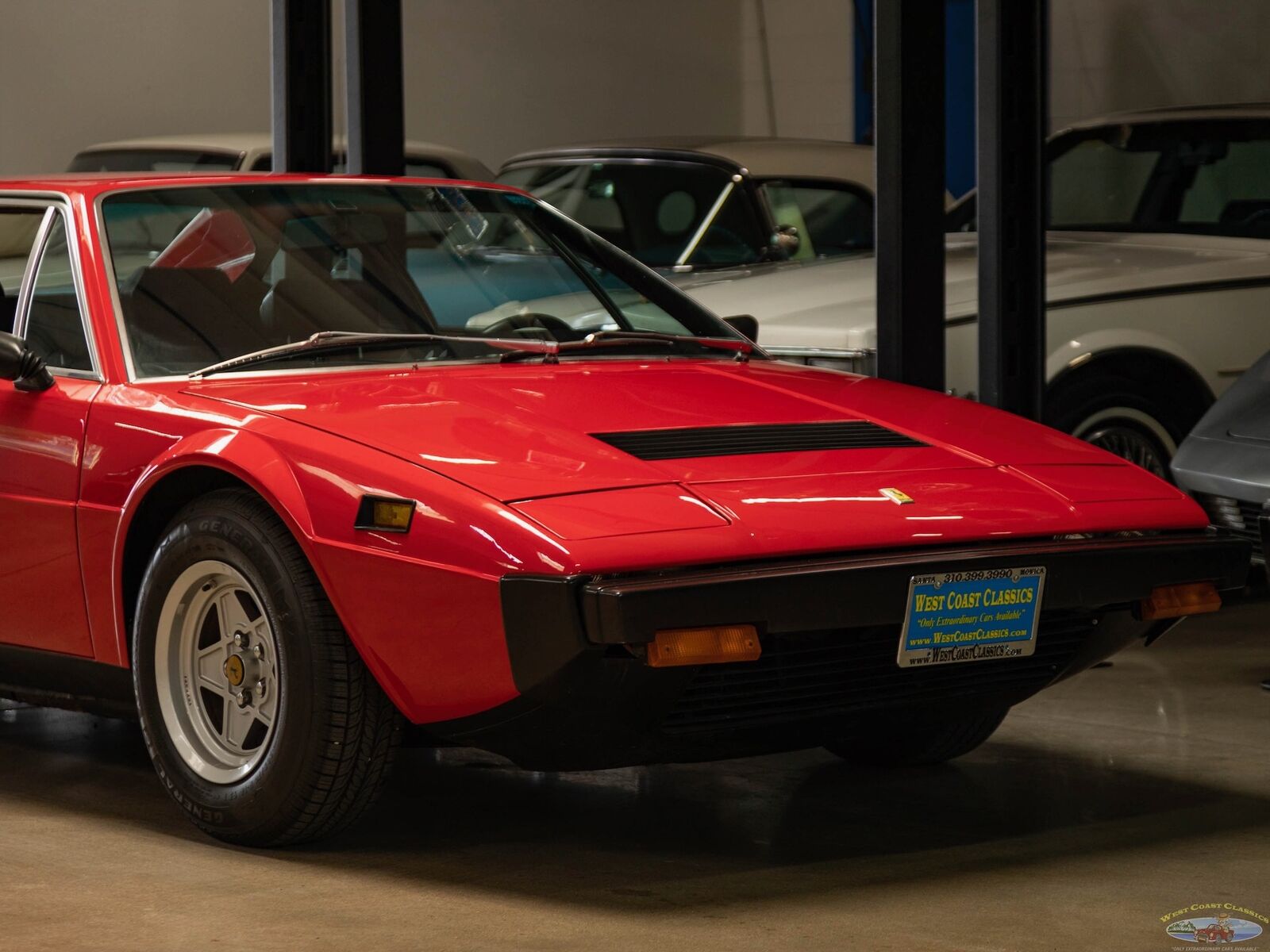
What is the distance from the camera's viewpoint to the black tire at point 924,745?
4117 millimetres

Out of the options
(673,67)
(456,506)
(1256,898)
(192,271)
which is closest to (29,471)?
(192,271)

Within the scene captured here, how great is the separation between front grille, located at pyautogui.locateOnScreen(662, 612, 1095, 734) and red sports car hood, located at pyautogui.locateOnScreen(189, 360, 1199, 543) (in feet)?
0.71

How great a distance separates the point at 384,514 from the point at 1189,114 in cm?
550

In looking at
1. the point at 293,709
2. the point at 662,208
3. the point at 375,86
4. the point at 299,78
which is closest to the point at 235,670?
the point at 293,709

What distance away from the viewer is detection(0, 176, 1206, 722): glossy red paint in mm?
3094

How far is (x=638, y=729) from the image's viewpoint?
316 centimetres

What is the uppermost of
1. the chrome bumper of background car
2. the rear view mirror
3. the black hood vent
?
the rear view mirror

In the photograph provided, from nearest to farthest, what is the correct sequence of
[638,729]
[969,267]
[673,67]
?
1. [638,729]
2. [969,267]
3. [673,67]

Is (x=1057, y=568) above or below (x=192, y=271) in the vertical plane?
below

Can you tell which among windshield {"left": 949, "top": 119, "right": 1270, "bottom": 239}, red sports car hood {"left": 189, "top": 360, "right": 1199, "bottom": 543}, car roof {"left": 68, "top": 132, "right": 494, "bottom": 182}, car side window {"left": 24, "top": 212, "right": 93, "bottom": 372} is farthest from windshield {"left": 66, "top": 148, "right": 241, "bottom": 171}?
red sports car hood {"left": 189, "top": 360, "right": 1199, "bottom": 543}

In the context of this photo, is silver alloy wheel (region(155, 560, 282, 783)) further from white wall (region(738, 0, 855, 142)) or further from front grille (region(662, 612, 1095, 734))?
white wall (region(738, 0, 855, 142))

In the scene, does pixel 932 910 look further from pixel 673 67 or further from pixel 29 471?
pixel 673 67

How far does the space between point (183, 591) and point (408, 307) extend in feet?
3.01

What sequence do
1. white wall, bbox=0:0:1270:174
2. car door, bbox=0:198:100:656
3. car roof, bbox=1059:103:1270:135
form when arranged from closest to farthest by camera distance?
car door, bbox=0:198:100:656 → car roof, bbox=1059:103:1270:135 → white wall, bbox=0:0:1270:174
